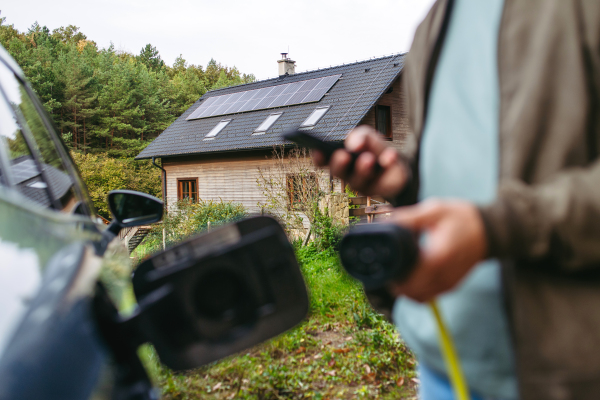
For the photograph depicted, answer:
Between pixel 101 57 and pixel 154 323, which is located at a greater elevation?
pixel 101 57

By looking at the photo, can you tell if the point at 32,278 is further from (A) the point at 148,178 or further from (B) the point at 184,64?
(B) the point at 184,64

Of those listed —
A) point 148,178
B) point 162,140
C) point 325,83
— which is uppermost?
point 325,83

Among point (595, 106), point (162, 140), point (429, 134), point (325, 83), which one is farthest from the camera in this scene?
point (162, 140)

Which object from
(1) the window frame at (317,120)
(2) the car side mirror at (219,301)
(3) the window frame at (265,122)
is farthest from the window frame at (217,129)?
(2) the car side mirror at (219,301)

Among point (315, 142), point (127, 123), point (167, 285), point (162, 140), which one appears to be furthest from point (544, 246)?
point (127, 123)

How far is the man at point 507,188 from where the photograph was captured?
0.63m

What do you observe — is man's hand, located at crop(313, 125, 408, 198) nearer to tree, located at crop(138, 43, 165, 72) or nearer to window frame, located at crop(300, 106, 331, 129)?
window frame, located at crop(300, 106, 331, 129)

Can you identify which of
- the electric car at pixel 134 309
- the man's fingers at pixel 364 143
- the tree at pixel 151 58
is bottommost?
the electric car at pixel 134 309

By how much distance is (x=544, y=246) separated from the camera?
65 cm

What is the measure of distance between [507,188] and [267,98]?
74.0ft

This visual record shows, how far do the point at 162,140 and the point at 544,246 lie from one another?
25.7 meters

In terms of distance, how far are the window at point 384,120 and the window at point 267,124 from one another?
13.8 feet

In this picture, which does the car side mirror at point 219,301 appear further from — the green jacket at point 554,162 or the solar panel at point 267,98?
the solar panel at point 267,98

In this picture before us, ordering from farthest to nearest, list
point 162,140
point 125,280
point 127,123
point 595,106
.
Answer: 1. point 127,123
2. point 162,140
3. point 125,280
4. point 595,106
